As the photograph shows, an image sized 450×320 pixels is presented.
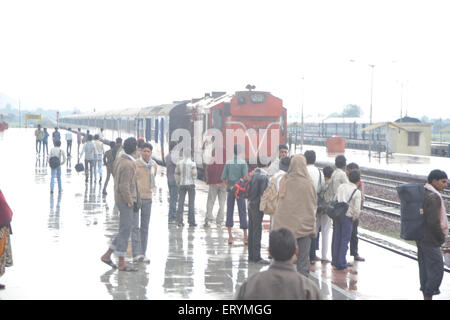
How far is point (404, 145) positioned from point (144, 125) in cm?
2055

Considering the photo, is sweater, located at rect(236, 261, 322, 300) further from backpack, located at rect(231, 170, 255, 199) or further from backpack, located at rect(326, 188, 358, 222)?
backpack, located at rect(231, 170, 255, 199)

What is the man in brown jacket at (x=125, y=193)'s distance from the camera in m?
9.26

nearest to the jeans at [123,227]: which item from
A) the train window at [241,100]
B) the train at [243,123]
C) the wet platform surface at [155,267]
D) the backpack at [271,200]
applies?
the wet platform surface at [155,267]

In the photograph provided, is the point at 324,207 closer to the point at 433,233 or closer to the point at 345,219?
the point at 345,219

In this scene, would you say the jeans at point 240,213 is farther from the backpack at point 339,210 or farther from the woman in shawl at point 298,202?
the woman in shawl at point 298,202

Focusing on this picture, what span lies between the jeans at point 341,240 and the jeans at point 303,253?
160 cm

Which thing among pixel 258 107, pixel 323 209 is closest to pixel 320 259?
pixel 323 209

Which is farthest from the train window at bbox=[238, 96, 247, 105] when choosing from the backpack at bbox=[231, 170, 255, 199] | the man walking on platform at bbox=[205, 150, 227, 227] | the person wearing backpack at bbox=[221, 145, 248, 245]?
the backpack at bbox=[231, 170, 255, 199]

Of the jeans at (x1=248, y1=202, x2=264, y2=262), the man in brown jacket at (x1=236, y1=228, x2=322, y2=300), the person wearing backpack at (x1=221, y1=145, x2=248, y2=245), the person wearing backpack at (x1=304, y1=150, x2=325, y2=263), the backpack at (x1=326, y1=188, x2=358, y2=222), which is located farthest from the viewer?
the person wearing backpack at (x1=221, y1=145, x2=248, y2=245)

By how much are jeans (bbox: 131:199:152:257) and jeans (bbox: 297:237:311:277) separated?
2735 mm

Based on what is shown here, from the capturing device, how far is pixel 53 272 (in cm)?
920

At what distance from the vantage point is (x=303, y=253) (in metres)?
8.41

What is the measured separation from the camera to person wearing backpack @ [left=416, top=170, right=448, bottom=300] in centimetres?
780
